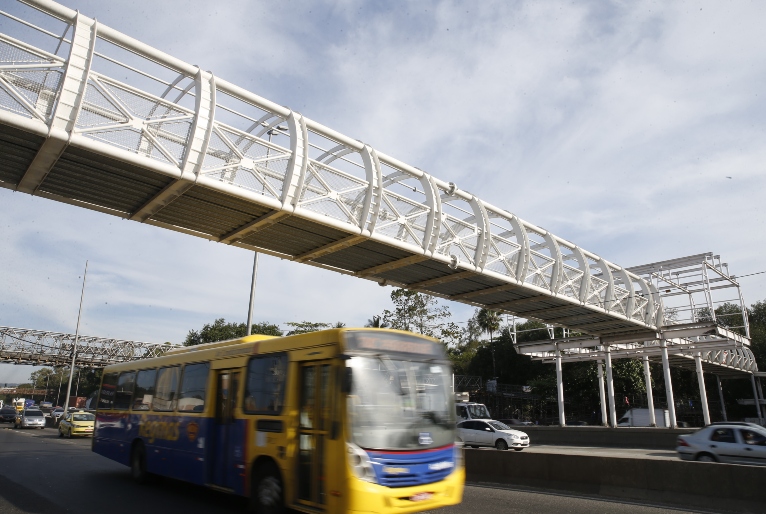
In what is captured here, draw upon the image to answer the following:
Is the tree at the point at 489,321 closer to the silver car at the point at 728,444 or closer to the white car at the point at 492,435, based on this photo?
the white car at the point at 492,435

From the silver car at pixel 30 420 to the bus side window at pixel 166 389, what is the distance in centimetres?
3365

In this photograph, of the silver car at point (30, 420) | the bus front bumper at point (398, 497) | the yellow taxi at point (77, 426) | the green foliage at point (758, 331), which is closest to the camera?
the bus front bumper at point (398, 497)

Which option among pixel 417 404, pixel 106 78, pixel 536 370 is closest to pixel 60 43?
pixel 106 78

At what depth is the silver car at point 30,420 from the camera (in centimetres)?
3788

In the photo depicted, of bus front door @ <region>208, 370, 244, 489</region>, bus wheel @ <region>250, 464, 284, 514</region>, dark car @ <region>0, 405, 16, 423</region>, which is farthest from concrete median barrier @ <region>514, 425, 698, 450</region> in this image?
dark car @ <region>0, 405, 16, 423</region>

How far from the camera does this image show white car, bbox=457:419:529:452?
22.9 m

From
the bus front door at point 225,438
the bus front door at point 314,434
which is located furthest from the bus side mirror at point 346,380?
the bus front door at point 225,438

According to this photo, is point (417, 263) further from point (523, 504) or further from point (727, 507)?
point (727, 507)

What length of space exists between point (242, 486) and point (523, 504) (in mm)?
5004

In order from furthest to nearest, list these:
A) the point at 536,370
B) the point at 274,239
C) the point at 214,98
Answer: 1. the point at 536,370
2. the point at 274,239
3. the point at 214,98

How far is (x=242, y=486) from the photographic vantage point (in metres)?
8.44

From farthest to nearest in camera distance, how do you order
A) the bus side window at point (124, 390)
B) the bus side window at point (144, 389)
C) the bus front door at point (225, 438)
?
1. the bus side window at point (124, 390)
2. the bus side window at point (144, 389)
3. the bus front door at point (225, 438)

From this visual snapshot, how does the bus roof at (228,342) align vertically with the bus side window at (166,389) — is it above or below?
above

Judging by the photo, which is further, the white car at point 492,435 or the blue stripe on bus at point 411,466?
the white car at point 492,435
